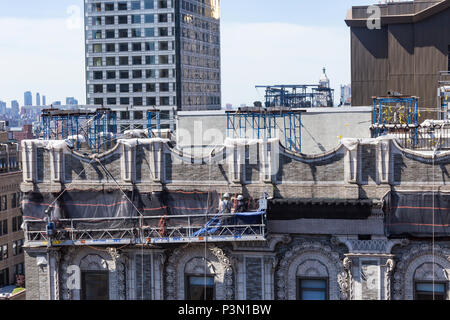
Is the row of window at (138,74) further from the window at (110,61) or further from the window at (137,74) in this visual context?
the window at (110,61)

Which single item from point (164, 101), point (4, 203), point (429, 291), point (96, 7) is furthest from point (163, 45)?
point (429, 291)

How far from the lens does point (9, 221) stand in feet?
336

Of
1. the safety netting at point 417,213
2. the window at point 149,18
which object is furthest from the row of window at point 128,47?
the safety netting at point 417,213

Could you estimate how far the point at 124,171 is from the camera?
1280 inches

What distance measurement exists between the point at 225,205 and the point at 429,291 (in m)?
9.28

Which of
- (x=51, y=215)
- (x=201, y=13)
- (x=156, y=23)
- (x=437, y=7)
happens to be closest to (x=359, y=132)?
(x=51, y=215)

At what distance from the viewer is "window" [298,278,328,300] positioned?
102 feet

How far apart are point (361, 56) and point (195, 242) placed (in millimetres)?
44621

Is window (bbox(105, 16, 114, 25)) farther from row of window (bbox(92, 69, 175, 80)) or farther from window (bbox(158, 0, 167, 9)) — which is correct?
window (bbox(158, 0, 167, 9))

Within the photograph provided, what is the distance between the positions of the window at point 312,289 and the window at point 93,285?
29.3 ft

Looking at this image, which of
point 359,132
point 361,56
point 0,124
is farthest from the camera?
point 0,124

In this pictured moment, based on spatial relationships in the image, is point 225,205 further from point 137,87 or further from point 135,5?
point 135,5

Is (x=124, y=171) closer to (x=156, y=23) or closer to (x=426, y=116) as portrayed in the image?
(x=426, y=116)

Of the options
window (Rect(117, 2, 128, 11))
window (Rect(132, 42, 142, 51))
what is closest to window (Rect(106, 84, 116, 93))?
window (Rect(132, 42, 142, 51))
